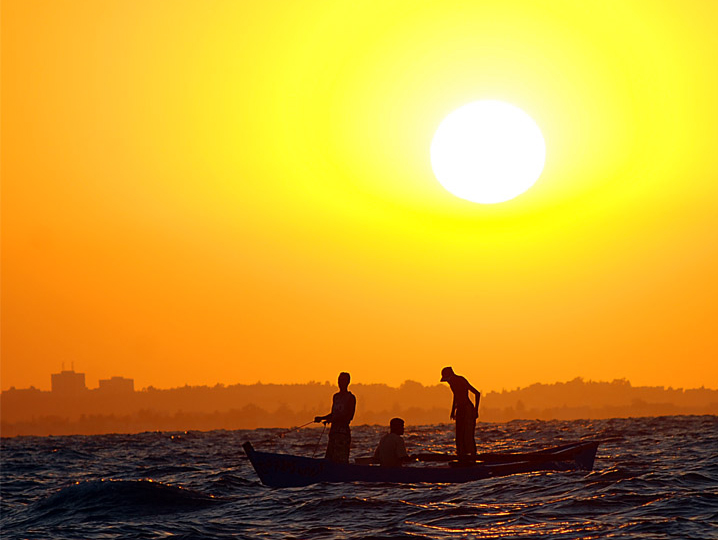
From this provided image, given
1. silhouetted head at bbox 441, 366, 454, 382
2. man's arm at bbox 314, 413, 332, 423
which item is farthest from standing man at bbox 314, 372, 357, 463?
silhouetted head at bbox 441, 366, 454, 382

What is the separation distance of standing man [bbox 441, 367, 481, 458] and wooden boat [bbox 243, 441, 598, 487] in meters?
0.60

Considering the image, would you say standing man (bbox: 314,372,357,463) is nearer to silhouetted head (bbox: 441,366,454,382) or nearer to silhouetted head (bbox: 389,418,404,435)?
silhouetted head (bbox: 389,418,404,435)

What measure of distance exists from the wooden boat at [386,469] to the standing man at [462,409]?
1.96 feet

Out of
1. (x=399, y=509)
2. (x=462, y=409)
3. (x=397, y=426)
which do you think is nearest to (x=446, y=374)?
(x=462, y=409)

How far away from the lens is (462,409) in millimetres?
27094

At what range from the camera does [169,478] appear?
118ft

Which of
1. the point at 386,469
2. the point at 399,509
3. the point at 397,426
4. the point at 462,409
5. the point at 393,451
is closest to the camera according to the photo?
the point at 399,509

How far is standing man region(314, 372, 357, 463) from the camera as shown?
83.3 ft

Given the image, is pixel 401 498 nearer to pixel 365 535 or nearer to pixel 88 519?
pixel 365 535

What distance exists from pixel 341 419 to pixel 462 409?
12.1 feet

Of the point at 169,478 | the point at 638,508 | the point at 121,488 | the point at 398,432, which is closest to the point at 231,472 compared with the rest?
the point at 169,478

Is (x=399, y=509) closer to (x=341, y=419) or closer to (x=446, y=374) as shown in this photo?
(x=341, y=419)

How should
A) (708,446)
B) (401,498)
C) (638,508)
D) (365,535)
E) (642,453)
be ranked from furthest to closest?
(708,446) → (642,453) → (401,498) → (638,508) → (365,535)

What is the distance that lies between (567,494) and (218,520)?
8313 mm
